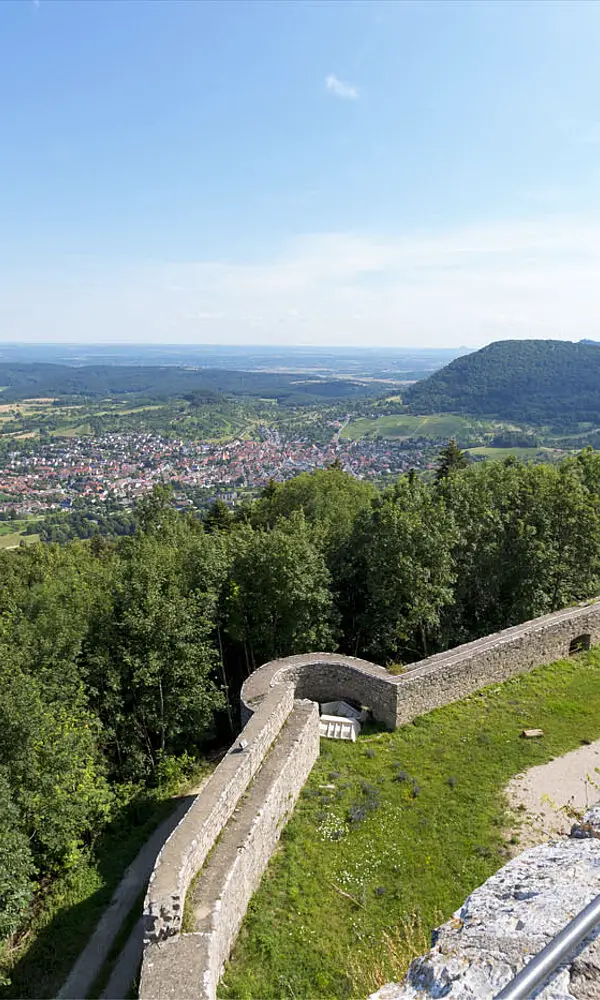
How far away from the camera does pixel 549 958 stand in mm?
4242

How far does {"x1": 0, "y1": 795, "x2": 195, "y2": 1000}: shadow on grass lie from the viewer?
1272 centimetres

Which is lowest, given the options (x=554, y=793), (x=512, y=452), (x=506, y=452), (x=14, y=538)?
(x=14, y=538)

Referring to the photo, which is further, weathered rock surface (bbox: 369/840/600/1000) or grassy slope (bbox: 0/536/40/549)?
grassy slope (bbox: 0/536/40/549)

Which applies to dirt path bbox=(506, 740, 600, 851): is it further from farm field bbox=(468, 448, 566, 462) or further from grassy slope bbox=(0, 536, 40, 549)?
farm field bbox=(468, 448, 566, 462)

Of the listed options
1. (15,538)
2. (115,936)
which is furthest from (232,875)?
(15,538)

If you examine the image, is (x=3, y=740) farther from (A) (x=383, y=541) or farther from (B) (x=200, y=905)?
(A) (x=383, y=541)

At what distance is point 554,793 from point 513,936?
10.6 meters

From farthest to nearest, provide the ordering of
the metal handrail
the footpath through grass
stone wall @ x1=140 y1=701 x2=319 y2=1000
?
the footpath through grass, stone wall @ x1=140 y1=701 x2=319 y2=1000, the metal handrail

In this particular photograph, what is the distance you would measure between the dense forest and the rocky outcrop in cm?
1130

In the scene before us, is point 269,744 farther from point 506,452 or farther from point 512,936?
point 506,452

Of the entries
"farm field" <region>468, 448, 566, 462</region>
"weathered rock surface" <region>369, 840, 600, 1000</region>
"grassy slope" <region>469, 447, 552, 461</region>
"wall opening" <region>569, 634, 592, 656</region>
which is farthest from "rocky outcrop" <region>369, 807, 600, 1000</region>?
"grassy slope" <region>469, 447, 552, 461</region>

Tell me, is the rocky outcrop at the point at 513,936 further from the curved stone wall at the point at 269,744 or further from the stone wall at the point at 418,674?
the stone wall at the point at 418,674

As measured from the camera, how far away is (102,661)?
19469 millimetres

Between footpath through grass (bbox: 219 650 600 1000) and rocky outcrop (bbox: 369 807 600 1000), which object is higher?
rocky outcrop (bbox: 369 807 600 1000)
